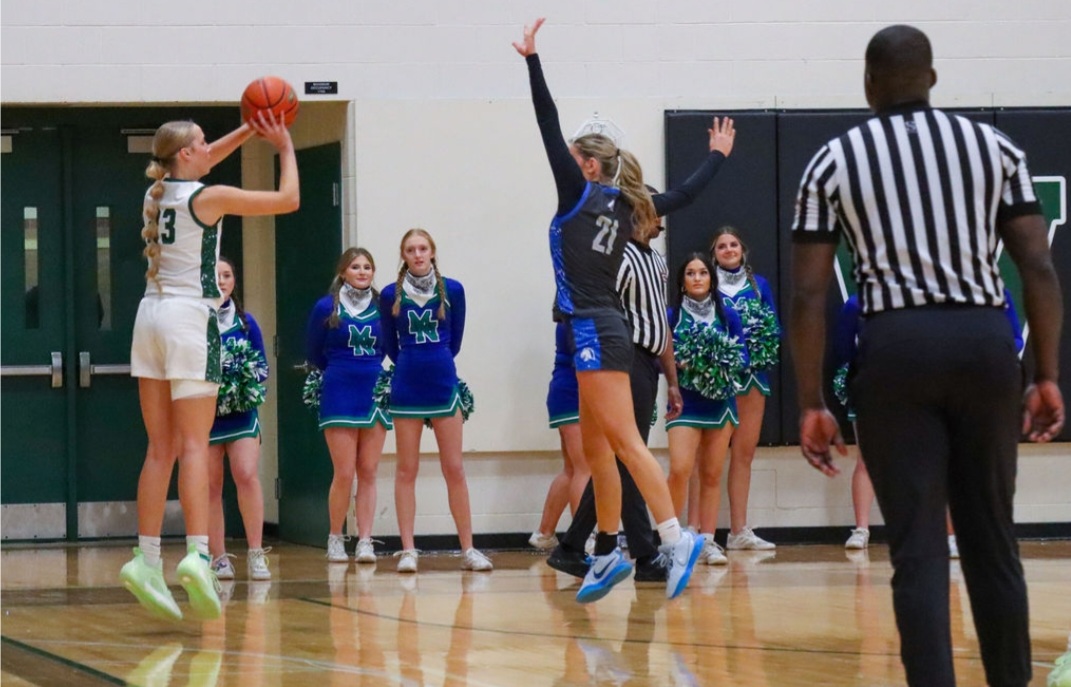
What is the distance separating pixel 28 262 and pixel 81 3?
6.25ft

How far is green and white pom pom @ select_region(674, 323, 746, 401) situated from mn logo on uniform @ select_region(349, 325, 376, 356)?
182 centimetres

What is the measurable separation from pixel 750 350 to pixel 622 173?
311 cm

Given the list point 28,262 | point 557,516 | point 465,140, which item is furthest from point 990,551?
point 28,262

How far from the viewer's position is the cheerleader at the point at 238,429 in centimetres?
856

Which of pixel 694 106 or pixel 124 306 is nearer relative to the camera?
pixel 694 106

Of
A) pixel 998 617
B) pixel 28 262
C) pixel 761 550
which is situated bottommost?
pixel 761 550

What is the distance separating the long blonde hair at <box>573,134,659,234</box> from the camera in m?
6.76

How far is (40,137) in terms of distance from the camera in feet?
35.4

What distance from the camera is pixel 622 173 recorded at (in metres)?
6.85

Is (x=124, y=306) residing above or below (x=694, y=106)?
below

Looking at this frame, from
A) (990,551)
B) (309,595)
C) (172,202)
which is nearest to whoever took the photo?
(990,551)

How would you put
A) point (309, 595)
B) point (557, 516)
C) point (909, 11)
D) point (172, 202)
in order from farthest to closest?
1. point (909, 11)
2. point (557, 516)
3. point (309, 595)
4. point (172, 202)

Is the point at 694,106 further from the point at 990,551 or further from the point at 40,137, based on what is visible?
the point at 990,551

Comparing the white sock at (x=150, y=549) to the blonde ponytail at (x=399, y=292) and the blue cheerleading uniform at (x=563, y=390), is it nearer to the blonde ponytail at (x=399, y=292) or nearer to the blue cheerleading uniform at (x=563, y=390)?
the blonde ponytail at (x=399, y=292)
